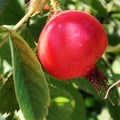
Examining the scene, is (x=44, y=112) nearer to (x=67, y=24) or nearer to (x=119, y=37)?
(x=67, y=24)

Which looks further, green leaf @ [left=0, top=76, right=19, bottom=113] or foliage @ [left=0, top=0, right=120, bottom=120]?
green leaf @ [left=0, top=76, right=19, bottom=113]

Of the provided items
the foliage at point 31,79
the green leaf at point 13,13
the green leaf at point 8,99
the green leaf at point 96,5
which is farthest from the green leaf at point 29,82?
the green leaf at point 96,5

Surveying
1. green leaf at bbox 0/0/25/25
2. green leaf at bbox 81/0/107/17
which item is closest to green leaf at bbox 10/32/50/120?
green leaf at bbox 0/0/25/25

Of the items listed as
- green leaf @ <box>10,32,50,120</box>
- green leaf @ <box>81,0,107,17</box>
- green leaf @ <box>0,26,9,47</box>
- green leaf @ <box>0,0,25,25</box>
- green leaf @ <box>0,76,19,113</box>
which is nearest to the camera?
green leaf @ <box>10,32,50,120</box>

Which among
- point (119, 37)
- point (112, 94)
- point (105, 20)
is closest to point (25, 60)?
point (112, 94)

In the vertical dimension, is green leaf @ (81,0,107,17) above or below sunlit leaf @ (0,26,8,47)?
below

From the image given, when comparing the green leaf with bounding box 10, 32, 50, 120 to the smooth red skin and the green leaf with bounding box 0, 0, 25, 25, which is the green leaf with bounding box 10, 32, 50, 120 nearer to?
the smooth red skin
